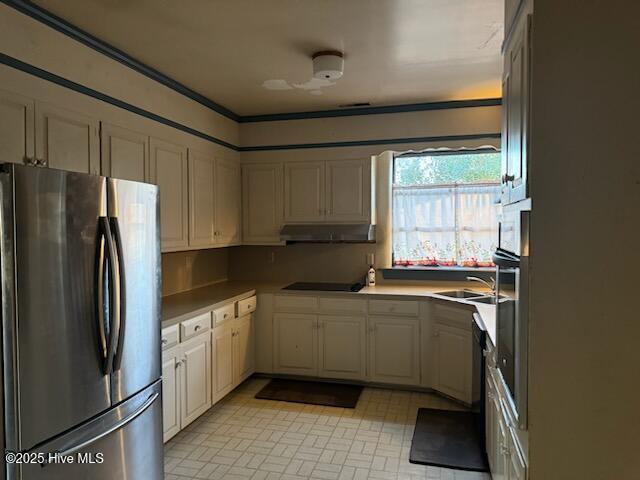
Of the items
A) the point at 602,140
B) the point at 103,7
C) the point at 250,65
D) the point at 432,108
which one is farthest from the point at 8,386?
the point at 432,108

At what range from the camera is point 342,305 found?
4023mm

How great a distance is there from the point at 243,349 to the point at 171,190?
1533mm

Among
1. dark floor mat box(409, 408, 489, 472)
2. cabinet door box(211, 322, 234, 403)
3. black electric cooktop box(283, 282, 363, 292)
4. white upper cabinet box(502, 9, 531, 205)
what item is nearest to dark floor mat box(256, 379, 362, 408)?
cabinet door box(211, 322, 234, 403)

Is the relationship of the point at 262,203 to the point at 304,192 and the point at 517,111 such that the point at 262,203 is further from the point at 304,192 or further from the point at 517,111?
the point at 517,111

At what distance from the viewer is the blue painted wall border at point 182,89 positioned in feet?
7.31

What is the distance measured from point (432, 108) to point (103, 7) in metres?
2.74

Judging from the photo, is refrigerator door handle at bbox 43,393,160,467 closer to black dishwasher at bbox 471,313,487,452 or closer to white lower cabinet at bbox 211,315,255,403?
white lower cabinet at bbox 211,315,255,403

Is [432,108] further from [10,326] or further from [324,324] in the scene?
[10,326]

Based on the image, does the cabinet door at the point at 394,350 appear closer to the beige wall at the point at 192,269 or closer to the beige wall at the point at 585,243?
the beige wall at the point at 192,269

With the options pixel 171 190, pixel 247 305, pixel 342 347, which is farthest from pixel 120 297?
pixel 342 347

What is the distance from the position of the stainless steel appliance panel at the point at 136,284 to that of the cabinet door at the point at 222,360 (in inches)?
42.7

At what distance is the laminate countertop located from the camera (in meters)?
3.03

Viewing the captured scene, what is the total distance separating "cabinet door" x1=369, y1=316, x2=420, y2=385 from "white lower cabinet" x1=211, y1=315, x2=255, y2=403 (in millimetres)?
1097

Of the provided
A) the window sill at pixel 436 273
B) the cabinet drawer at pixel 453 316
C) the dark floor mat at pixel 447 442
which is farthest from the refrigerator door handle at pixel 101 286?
the window sill at pixel 436 273
